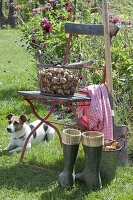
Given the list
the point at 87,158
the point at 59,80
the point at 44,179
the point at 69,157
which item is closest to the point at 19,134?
the point at 44,179

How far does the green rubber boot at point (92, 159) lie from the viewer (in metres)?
4.14

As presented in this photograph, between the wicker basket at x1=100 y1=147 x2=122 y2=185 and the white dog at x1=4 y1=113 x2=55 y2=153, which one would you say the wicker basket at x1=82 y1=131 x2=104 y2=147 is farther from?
the white dog at x1=4 y1=113 x2=55 y2=153

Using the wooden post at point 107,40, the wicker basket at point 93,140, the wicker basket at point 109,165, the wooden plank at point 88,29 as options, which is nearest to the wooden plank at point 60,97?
the wooden post at point 107,40

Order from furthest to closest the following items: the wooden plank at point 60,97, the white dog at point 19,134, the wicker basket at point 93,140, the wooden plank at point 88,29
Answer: the white dog at point 19,134
the wooden plank at point 88,29
the wooden plank at point 60,97
the wicker basket at point 93,140

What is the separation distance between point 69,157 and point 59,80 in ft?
2.48

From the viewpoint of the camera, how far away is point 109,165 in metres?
4.38

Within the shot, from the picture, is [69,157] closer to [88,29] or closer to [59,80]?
[59,80]

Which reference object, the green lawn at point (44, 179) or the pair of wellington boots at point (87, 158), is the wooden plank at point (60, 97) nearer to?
the pair of wellington boots at point (87, 158)

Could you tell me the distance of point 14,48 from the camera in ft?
50.9

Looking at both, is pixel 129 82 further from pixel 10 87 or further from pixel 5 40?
pixel 5 40

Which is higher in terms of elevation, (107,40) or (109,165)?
Result: (107,40)

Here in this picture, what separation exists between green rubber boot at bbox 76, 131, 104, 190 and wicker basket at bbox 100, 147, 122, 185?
0.15 m

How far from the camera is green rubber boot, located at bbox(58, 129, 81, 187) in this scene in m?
4.23

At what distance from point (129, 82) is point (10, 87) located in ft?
10.7
